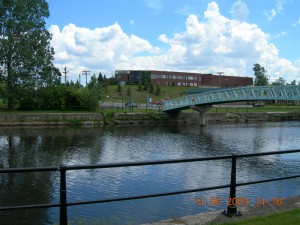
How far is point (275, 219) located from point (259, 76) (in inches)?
5691

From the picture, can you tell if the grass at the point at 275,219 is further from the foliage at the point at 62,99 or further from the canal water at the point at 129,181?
the foliage at the point at 62,99

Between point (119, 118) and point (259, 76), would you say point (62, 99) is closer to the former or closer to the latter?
point (119, 118)

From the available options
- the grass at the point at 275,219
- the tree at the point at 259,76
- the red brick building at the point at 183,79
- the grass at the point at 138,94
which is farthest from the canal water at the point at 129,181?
the red brick building at the point at 183,79

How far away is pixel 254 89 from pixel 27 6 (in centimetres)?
3540

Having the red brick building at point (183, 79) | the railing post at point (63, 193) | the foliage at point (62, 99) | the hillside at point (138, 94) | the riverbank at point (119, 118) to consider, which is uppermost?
the red brick building at point (183, 79)

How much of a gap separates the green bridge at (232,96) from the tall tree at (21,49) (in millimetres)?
22073

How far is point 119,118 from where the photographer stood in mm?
61406

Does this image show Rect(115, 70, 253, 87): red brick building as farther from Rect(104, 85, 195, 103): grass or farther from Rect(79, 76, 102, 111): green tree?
Rect(79, 76, 102, 111): green tree

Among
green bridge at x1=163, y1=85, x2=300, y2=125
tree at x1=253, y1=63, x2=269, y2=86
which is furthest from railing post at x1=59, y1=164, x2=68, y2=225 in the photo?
tree at x1=253, y1=63, x2=269, y2=86

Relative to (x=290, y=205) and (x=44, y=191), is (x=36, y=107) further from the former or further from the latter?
(x=290, y=205)

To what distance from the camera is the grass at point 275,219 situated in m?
6.45

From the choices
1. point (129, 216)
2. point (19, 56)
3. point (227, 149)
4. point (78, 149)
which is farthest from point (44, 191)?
point (19, 56)

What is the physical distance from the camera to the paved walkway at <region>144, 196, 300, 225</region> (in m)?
6.79

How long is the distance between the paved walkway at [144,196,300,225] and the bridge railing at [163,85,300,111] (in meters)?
38.3
